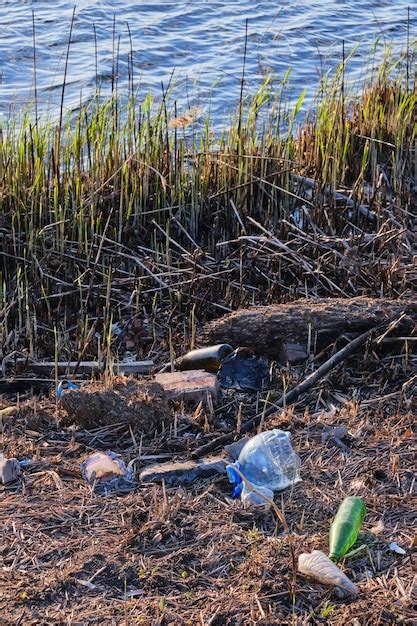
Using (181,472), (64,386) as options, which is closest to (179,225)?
(64,386)

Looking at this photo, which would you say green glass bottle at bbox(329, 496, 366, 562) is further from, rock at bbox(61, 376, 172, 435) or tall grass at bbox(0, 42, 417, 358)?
tall grass at bbox(0, 42, 417, 358)

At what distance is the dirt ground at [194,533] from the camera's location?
2488 mm

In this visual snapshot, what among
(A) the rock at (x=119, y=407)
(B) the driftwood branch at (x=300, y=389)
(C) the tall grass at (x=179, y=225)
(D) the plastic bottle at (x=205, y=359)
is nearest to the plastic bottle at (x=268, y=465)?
(B) the driftwood branch at (x=300, y=389)

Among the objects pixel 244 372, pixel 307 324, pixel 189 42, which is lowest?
pixel 244 372

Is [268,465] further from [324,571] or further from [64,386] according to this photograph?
[64,386]

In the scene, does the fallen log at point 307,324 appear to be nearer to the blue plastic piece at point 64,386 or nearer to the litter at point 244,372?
the litter at point 244,372

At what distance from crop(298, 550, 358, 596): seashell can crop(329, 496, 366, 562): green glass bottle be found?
0.06 meters

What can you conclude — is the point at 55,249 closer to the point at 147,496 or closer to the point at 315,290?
the point at 315,290

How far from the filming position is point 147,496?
9.72 feet

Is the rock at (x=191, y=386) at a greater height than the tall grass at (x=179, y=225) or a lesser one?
lesser

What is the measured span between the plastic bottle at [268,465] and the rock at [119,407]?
1.27 feet

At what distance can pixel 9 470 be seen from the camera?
3053mm

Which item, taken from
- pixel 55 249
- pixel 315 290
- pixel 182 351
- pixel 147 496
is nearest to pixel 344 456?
pixel 147 496

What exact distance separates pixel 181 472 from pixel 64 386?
2.58ft
